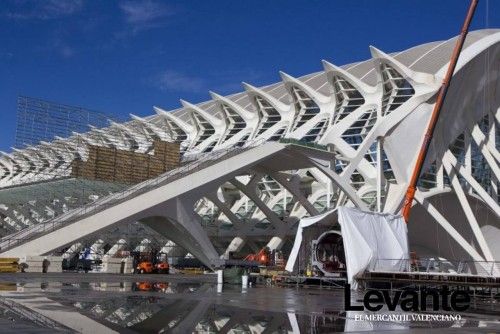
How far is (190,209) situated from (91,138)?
19713mm

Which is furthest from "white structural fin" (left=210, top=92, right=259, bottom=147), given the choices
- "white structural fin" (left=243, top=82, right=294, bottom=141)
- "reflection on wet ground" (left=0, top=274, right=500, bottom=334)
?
"reflection on wet ground" (left=0, top=274, right=500, bottom=334)

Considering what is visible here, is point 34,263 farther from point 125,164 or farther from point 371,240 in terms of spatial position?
point 125,164

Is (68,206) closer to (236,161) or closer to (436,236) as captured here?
(236,161)

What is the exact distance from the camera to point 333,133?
144 feet

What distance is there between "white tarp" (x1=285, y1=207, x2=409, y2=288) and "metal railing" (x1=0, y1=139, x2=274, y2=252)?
486 inches

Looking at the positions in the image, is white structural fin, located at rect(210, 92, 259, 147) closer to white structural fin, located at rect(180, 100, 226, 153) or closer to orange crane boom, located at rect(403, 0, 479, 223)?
white structural fin, located at rect(180, 100, 226, 153)

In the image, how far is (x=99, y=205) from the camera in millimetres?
33781

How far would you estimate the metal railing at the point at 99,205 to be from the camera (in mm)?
31938

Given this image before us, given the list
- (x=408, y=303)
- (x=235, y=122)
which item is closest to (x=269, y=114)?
(x=235, y=122)

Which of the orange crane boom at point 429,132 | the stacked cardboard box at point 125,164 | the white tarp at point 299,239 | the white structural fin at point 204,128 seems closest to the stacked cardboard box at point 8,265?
the white tarp at point 299,239

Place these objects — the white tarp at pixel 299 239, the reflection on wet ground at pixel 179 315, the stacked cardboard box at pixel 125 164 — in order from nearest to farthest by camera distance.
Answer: the reflection on wet ground at pixel 179 315 → the white tarp at pixel 299 239 → the stacked cardboard box at pixel 125 164

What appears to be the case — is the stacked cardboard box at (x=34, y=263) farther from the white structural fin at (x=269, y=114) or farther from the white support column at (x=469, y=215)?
the white support column at (x=469, y=215)

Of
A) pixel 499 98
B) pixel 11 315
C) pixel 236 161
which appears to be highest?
pixel 499 98

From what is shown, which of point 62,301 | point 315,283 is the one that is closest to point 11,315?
point 62,301
